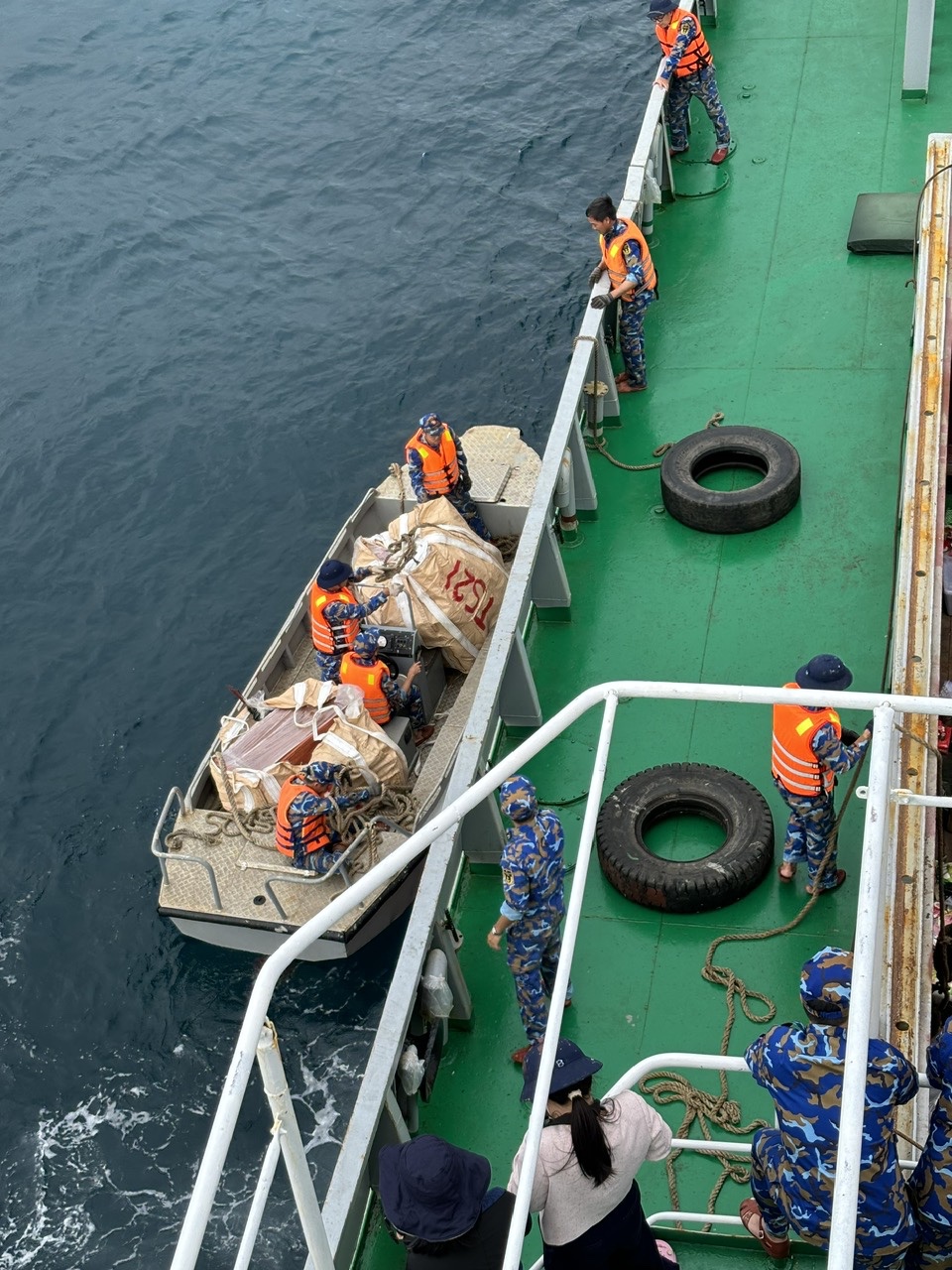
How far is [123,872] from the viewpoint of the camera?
13.7 m

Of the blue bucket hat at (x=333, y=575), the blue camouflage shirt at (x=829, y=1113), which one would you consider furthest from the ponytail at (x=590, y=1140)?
the blue bucket hat at (x=333, y=575)

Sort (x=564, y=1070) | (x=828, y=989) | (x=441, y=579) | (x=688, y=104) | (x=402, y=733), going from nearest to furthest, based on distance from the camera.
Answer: (x=828, y=989), (x=564, y=1070), (x=402, y=733), (x=441, y=579), (x=688, y=104)

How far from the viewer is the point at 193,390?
1991 centimetres

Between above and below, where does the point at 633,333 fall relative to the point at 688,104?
below

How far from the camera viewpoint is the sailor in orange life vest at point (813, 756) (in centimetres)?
650

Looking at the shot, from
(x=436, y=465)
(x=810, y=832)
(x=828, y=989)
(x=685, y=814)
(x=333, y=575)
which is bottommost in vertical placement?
(x=333, y=575)

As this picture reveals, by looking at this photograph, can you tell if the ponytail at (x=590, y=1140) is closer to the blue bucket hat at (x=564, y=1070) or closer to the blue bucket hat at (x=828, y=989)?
the blue bucket hat at (x=564, y=1070)

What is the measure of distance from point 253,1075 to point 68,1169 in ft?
5.41

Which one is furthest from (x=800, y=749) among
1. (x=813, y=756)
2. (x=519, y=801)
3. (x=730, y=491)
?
(x=730, y=491)

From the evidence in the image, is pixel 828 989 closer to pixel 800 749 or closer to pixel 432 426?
pixel 800 749

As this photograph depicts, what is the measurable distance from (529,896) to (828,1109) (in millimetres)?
2443

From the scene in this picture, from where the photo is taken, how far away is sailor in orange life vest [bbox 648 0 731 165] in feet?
42.0

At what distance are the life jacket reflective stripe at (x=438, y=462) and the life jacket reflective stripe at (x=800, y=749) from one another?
232 inches

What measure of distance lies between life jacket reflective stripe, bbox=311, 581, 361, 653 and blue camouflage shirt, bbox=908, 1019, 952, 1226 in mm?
7455
